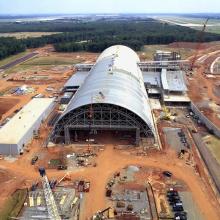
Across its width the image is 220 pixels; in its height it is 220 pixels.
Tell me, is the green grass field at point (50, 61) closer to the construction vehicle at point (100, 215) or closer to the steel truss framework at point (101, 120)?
the steel truss framework at point (101, 120)

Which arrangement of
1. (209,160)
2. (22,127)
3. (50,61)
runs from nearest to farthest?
(209,160)
(22,127)
(50,61)

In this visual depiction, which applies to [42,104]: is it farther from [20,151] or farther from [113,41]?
[113,41]

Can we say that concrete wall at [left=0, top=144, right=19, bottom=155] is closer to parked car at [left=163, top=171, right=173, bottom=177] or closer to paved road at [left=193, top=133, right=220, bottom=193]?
parked car at [left=163, top=171, right=173, bottom=177]

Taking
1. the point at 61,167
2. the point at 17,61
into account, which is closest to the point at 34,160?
the point at 61,167

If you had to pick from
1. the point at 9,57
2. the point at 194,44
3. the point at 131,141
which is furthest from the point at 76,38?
the point at 131,141

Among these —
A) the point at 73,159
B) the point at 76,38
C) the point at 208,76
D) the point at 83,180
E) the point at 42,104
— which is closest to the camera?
the point at 83,180

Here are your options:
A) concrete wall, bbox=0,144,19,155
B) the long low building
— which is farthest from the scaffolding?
the long low building

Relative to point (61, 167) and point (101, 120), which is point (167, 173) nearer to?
point (101, 120)
